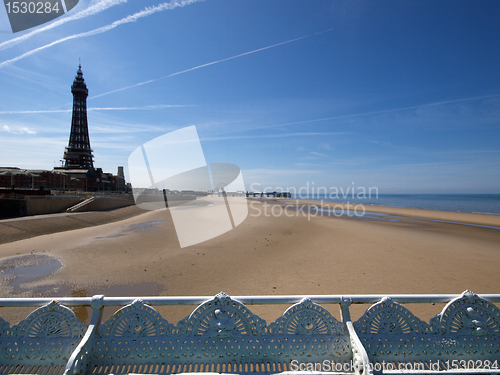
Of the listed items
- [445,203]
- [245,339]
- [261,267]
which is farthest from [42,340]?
[445,203]

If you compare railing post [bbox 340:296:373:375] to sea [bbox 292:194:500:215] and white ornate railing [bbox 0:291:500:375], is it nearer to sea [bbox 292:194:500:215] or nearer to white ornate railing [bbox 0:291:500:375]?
white ornate railing [bbox 0:291:500:375]

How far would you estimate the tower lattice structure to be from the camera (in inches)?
3044

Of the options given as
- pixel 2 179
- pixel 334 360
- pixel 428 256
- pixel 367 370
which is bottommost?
pixel 428 256

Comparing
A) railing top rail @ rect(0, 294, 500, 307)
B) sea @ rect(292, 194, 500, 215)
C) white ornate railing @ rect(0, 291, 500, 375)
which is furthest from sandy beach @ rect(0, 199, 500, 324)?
sea @ rect(292, 194, 500, 215)

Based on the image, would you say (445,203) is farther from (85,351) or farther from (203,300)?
(85,351)

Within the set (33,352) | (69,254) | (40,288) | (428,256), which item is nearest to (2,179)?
(69,254)

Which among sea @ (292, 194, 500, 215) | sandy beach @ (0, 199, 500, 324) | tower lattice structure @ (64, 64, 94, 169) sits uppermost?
tower lattice structure @ (64, 64, 94, 169)

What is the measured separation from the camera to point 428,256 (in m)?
8.84

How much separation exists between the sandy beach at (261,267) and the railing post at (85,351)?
8.57 feet

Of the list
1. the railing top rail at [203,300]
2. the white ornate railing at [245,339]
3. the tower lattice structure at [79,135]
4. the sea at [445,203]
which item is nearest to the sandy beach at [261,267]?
the white ornate railing at [245,339]

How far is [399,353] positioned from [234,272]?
5.63 meters

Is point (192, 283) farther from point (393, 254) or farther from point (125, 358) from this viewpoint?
point (393, 254)

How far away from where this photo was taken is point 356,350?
76.5 inches

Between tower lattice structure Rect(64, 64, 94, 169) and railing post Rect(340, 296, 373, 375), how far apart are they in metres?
89.9
